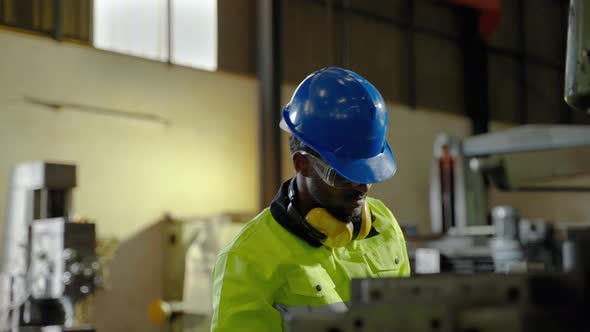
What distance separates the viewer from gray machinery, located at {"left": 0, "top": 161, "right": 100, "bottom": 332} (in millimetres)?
3354

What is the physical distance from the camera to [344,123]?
1.73 m

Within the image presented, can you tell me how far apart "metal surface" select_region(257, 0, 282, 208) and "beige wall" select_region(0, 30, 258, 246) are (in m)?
0.12

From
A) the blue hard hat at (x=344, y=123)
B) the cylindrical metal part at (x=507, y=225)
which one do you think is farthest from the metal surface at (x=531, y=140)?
the blue hard hat at (x=344, y=123)

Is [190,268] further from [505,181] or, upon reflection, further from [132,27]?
[505,181]

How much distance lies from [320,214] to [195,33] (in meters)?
5.92

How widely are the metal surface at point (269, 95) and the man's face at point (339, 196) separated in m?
5.78

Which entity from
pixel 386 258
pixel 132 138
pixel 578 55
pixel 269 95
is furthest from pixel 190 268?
pixel 578 55

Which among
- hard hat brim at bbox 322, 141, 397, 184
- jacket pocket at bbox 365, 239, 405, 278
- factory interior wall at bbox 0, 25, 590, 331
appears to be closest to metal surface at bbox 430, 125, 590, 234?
factory interior wall at bbox 0, 25, 590, 331

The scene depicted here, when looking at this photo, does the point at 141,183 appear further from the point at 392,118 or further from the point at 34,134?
the point at 392,118

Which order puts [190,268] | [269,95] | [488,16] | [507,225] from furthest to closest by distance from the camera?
[488,16]
[269,95]
[190,268]
[507,225]

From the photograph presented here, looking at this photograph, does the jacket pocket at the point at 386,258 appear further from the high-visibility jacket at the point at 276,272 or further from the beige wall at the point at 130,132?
the beige wall at the point at 130,132

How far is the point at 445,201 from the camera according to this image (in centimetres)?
716

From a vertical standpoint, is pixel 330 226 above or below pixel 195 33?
below

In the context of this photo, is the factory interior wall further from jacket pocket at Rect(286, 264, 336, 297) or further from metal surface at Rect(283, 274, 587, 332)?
metal surface at Rect(283, 274, 587, 332)
